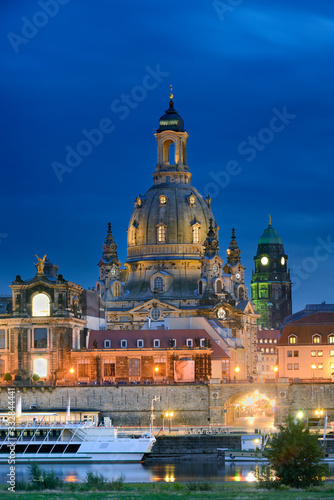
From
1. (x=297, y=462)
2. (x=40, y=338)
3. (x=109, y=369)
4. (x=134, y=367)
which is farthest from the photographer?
(x=40, y=338)

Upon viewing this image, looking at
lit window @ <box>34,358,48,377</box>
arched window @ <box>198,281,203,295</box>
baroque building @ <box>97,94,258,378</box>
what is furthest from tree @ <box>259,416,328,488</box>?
arched window @ <box>198,281,203,295</box>

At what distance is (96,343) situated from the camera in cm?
14112

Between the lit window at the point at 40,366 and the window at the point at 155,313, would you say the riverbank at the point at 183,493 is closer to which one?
the lit window at the point at 40,366

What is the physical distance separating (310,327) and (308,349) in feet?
9.04

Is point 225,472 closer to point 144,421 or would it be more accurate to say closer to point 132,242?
point 144,421

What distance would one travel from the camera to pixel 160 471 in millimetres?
101438

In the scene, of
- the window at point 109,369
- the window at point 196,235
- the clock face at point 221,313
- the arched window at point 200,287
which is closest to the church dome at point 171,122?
the window at point 196,235

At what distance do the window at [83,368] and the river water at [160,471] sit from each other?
1297 inches

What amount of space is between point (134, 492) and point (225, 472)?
80.4 feet

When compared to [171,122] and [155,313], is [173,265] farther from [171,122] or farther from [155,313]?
[171,122]

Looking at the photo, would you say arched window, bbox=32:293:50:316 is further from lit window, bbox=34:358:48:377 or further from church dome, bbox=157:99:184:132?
church dome, bbox=157:99:184:132

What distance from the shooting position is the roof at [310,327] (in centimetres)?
15012

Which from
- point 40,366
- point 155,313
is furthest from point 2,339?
point 155,313

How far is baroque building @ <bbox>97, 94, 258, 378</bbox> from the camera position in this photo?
17475 centimetres
